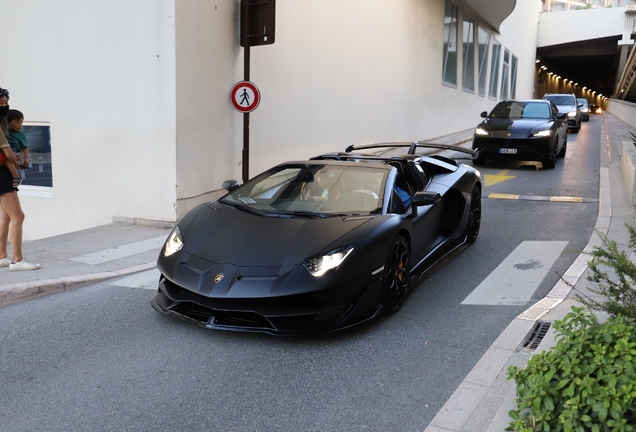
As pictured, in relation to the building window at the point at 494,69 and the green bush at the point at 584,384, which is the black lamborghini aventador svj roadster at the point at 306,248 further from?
the building window at the point at 494,69

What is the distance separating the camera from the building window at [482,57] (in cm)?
2905

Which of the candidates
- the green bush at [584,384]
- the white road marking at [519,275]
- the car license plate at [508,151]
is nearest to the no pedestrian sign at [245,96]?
the white road marking at [519,275]

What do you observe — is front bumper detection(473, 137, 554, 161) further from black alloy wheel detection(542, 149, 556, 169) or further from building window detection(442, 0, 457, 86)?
building window detection(442, 0, 457, 86)

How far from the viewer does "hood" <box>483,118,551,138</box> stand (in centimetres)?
1452

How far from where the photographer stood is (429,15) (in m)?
21.0

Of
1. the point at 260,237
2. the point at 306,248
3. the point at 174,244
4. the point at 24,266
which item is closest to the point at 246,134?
the point at 24,266

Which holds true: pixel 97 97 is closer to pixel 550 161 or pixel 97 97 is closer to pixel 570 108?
pixel 550 161

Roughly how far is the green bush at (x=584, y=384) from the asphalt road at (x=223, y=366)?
71cm

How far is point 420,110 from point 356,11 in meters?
6.48

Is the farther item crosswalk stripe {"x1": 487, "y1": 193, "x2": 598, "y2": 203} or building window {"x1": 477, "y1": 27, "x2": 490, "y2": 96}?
building window {"x1": 477, "y1": 27, "x2": 490, "y2": 96}

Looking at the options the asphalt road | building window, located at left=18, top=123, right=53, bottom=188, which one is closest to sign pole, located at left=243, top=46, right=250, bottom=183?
building window, located at left=18, top=123, right=53, bottom=188

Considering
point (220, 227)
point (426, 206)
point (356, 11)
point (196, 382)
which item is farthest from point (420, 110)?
point (196, 382)

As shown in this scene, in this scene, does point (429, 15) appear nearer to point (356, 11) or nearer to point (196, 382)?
point (356, 11)

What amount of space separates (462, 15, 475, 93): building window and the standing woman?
22609 mm
